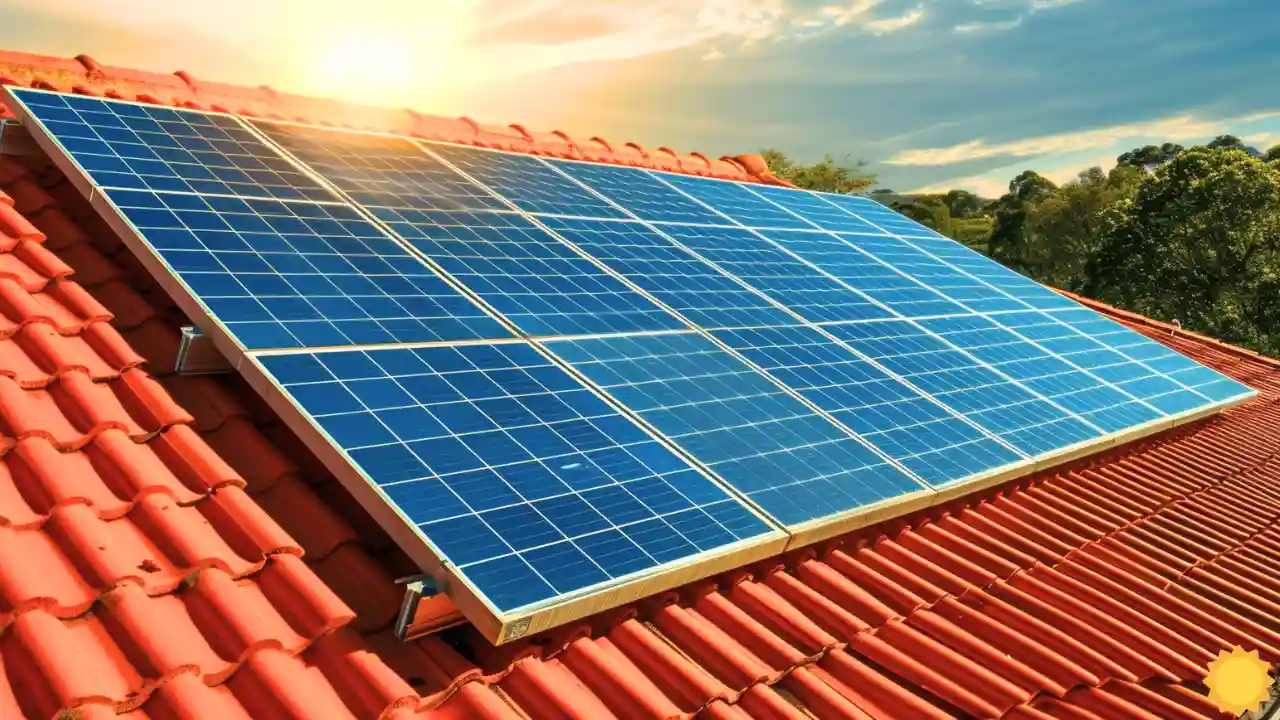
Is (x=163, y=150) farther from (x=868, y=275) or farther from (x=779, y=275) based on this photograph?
(x=868, y=275)

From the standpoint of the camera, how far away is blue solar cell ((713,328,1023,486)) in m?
7.36

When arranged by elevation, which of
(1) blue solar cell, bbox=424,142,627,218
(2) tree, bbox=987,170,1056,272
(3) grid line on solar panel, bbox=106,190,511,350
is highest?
(1) blue solar cell, bbox=424,142,627,218

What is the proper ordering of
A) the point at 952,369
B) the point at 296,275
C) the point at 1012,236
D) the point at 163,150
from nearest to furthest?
the point at 296,275
the point at 163,150
the point at 952,369
the point at 1012,236

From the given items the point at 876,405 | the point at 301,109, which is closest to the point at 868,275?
the point at 876,405

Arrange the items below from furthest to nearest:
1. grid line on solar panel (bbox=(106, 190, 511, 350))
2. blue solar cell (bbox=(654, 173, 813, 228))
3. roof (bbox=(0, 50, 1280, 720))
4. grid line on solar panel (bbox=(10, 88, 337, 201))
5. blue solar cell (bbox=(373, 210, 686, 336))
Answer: blue solar cell (bbox=(654, 173, 813, 228))
blue solar cell (bbox=(373, 210, 686, 336))
grid line on solar panel (bbox=(10, 88, 337, 201))
grid line on solar panel (bbox=(106, 190, 511, 350))
roof (bbox=(0, 50, 1280, 720))

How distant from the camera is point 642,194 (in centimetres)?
1139

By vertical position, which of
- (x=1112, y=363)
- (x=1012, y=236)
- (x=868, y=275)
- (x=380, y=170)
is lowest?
(x=1012, y=236)

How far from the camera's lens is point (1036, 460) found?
8.30 m

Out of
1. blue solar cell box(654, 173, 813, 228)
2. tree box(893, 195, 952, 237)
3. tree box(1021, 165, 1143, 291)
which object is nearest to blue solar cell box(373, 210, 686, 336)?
blue solar cell box(654, 173, 813, 228)

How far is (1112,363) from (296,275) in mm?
10133

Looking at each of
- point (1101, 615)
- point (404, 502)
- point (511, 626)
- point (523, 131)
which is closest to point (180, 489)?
point (404, 502)

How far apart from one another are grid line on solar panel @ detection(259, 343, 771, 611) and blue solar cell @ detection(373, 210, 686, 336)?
2.65ft

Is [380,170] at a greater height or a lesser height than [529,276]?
greater

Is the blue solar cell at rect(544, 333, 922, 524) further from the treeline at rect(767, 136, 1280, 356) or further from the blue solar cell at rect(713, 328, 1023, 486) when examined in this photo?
the treeline at rect(767, 136, 1280, 356)
